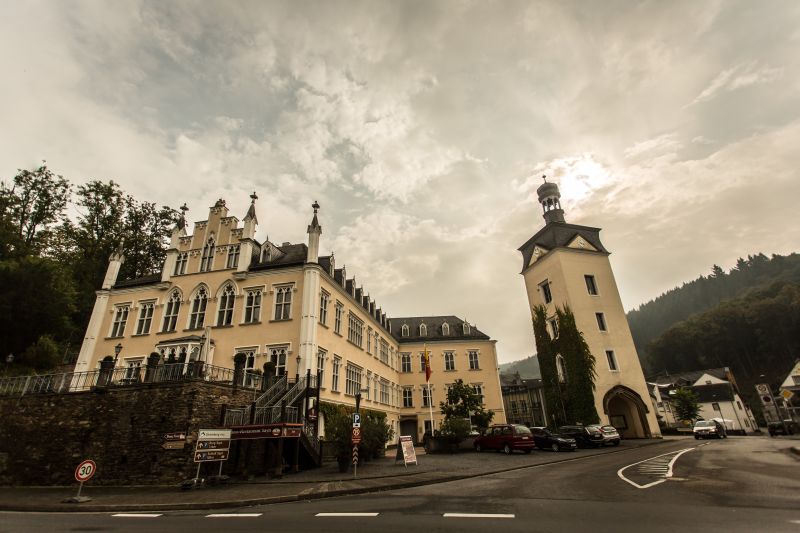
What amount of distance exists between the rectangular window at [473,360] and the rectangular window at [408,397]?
25.5 feet

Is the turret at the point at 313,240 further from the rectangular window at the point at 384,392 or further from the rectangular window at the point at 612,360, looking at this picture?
the rectangular window at the point at 612,360

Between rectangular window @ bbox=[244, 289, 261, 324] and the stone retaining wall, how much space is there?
741cm

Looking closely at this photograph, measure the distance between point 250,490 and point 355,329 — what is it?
19.0 meters

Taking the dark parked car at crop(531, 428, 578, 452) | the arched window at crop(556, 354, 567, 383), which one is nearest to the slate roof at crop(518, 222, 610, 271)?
the arched window at crop(556, 354, 567, 383)

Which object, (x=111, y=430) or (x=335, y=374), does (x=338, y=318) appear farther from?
(x=111, y=430)

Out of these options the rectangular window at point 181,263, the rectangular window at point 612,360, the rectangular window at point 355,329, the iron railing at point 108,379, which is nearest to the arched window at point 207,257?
the rectangular window at point 181,263

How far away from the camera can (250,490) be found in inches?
506

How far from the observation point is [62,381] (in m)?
18.7

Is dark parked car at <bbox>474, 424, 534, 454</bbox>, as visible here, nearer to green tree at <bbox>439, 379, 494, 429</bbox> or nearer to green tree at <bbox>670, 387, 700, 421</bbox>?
green tree at <bbox>439, 379, 494, 429</bbox>

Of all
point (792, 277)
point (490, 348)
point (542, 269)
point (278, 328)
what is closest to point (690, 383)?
point (490, 348)

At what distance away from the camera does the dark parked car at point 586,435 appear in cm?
2509

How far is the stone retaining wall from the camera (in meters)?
15.3

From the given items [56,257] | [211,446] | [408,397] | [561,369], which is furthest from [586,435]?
[56,257]

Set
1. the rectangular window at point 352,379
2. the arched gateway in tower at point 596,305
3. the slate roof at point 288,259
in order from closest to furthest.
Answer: the slate roof at point 288,259 → the rectangular window at point 352,379 → the arched gateway in tower at point 596,305
